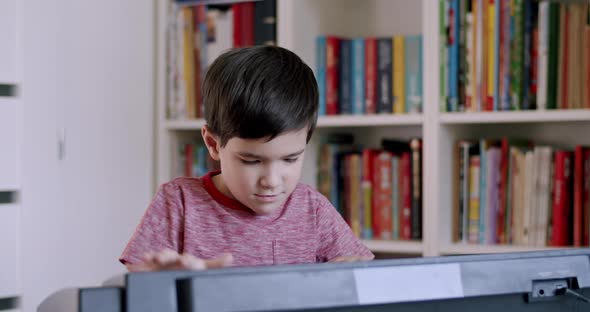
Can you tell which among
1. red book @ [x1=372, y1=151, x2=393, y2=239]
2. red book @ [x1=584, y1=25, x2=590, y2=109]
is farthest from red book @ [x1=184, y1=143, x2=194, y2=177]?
red book @ [x1=584, y1=25, x2=590, y2=109]

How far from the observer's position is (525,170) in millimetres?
2105

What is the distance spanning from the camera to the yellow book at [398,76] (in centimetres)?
224

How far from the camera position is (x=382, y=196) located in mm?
2311

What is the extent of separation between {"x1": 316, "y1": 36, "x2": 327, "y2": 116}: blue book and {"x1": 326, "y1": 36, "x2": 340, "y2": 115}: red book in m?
0.01

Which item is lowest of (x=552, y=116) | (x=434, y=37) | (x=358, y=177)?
(x=358, y=177)

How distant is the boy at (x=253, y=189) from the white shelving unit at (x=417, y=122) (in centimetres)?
83

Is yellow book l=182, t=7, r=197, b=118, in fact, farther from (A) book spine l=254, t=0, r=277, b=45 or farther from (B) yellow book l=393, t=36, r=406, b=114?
(B) yellow book l=393, t=36, r=406, b=114

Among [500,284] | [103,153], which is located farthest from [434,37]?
[500,284]

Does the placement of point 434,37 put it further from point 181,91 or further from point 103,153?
point 103,153

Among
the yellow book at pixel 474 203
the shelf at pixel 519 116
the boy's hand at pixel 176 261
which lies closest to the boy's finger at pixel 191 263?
the boy's hand at pixel 176 261

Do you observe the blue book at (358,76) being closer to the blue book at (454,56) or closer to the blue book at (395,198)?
the blue book at (395,198)

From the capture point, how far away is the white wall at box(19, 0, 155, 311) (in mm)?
2133

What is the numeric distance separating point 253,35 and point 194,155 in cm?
42

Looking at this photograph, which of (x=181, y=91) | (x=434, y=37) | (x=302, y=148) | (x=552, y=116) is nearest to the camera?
(x=302, y=148)
